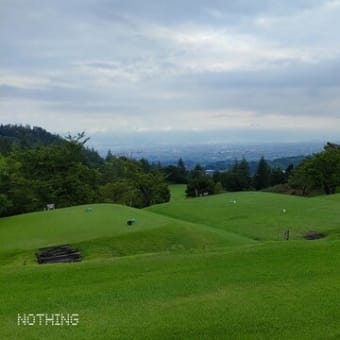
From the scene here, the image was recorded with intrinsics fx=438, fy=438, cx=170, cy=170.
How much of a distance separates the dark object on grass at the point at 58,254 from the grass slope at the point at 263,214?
8.83 metres

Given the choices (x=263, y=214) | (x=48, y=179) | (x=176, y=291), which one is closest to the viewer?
(x=176, y=291)

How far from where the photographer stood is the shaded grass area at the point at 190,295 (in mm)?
7152

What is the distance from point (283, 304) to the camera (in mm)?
8078

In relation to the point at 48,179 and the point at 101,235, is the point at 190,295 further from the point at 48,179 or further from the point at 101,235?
the point at 48,179

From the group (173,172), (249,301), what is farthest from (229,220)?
(173,172)

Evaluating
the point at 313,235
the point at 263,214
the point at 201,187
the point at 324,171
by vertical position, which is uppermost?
the point at 324,171

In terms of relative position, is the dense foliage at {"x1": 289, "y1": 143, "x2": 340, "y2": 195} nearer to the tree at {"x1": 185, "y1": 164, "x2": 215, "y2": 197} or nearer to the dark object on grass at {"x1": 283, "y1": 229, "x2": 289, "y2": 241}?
the tree at {"x1": 185, "y1": 164, "x2": 215, "y2": 197}

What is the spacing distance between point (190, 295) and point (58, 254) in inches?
343

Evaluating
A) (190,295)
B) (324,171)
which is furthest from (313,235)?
(324,171)

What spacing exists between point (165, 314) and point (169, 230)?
11.7 meters

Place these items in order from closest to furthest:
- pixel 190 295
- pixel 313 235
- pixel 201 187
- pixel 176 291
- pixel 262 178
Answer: pixel 190 295 < pixel 176 291 < pixel 313 235 < pixel 201 187 < pixel 262 178

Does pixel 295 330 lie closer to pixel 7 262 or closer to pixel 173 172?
pixel 7 262

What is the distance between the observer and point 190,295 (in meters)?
8.88

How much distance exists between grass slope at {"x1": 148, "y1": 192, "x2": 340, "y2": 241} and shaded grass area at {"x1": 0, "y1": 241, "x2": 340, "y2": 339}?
940cm
